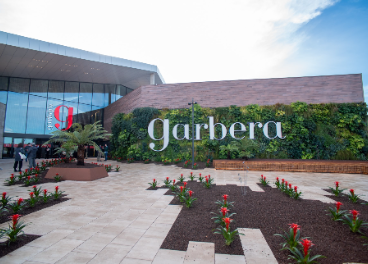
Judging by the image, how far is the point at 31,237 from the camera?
3283 mm

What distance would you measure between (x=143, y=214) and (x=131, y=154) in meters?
14.1

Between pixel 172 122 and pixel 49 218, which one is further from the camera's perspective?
pixel 172 122

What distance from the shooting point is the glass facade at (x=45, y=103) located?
20422 millimetres

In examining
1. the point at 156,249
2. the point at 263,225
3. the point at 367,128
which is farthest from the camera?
the point at 367,128

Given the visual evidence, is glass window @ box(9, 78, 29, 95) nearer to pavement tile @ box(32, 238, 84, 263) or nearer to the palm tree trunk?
the palm tree trunk

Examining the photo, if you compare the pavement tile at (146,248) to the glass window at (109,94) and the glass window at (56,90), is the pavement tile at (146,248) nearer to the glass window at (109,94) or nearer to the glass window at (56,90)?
the glass window at (56,90)

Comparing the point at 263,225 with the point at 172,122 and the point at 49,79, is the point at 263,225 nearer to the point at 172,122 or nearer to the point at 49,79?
the point at 172,122

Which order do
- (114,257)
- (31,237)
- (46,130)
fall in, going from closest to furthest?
(114,257)
(31,237)
(46,130)

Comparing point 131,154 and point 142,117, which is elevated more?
point 142,117

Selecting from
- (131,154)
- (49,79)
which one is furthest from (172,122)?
(49,79)

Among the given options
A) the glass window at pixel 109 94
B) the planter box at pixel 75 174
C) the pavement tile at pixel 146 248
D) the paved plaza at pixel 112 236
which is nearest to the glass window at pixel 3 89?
the glass window at pixel 109 94

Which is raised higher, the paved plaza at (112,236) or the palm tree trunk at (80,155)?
the palm tree trunk at (80,155)

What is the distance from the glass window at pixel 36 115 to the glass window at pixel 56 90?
129cm

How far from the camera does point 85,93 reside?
2511 centimetres
